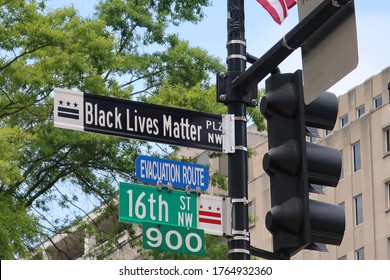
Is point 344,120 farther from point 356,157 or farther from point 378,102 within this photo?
point 356,157

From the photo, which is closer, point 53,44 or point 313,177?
point 313,177

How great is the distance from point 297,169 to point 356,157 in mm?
52870

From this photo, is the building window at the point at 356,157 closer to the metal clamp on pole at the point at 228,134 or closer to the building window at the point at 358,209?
the building window at the point at 358,209

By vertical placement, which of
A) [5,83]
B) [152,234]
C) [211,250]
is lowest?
[152,234]

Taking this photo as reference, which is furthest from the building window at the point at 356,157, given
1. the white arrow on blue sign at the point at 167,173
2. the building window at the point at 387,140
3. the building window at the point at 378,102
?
the white arrow on blue sign at the point at 167,173

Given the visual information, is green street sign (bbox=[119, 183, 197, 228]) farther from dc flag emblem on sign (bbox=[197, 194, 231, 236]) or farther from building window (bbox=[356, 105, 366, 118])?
building window (bbox=[356, 105, 366, 118])

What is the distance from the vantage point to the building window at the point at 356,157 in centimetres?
6150

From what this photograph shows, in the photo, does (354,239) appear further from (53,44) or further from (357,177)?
(53,44)

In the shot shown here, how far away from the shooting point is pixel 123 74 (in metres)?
27.3

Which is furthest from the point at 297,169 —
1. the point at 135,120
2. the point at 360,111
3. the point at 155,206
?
the point at 360,111

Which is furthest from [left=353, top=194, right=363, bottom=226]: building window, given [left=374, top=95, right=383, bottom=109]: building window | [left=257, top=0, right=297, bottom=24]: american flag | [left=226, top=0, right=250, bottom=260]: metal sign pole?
[left=226, top=0, right=250, bottom=260]: metal sign pole

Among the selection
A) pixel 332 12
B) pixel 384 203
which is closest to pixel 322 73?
pixel 332 12

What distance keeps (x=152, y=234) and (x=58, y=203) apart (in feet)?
54.7

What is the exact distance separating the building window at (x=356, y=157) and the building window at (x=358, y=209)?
1.49 meters
